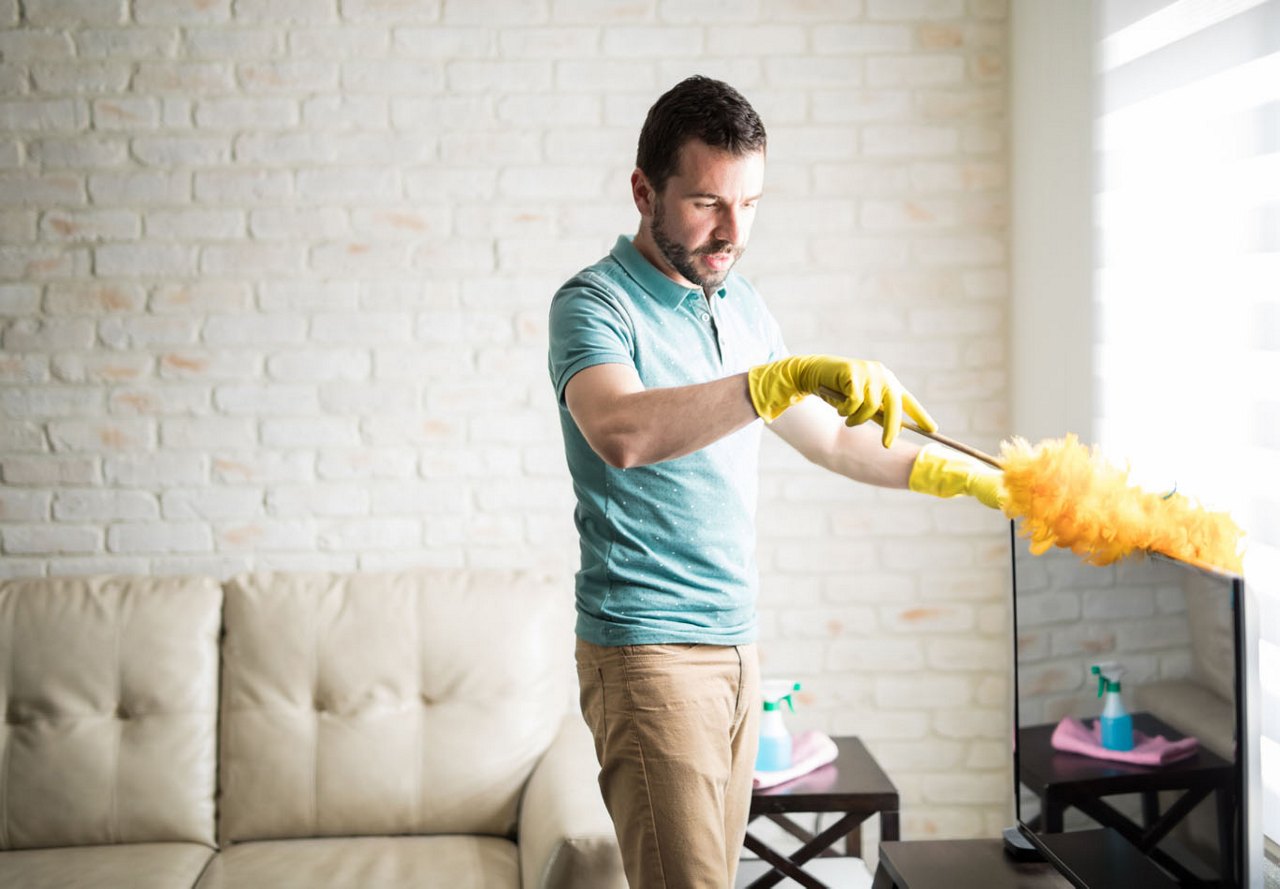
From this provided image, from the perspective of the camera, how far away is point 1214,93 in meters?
1.79

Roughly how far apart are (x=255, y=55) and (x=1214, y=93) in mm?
1901

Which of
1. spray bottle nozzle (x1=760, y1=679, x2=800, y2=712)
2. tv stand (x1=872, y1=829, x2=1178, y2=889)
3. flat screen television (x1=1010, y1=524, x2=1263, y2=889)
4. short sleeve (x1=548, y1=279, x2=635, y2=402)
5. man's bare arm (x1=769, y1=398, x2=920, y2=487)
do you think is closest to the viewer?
flat screen television (x1=1010, y1=524, x2=1263, y2=889)

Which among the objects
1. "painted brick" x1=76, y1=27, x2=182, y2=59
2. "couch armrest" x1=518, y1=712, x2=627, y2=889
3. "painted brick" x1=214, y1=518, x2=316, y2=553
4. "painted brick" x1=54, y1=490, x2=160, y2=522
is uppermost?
"painted brick" x1=76, y1=27, x2=182, y2=59

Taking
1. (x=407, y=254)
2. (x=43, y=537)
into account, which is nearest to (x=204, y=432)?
(x=43, y=537)

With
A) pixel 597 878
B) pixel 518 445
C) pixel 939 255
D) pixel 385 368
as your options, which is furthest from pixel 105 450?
pixel 939 255

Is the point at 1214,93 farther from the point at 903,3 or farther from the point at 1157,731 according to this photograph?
the point at 1157,731

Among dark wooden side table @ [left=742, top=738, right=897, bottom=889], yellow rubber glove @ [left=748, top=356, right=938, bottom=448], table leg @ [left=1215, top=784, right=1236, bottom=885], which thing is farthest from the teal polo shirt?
table leg @ [left=1215, top=784, right=1236, bottom=885]

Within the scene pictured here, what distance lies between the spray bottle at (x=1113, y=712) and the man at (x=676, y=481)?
324 mm

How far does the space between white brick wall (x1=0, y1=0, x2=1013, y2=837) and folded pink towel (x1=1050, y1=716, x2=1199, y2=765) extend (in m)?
1.14

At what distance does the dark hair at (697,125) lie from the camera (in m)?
1.53

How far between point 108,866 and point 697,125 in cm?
172

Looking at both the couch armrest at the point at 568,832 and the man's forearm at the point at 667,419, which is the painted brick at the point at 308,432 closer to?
the couch armrest at the point at 568,832

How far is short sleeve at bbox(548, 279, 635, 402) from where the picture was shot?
1486mm

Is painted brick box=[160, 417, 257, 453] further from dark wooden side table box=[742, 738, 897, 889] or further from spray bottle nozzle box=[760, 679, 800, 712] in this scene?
dark wooden side table box=[742, 738, 897, 889]
